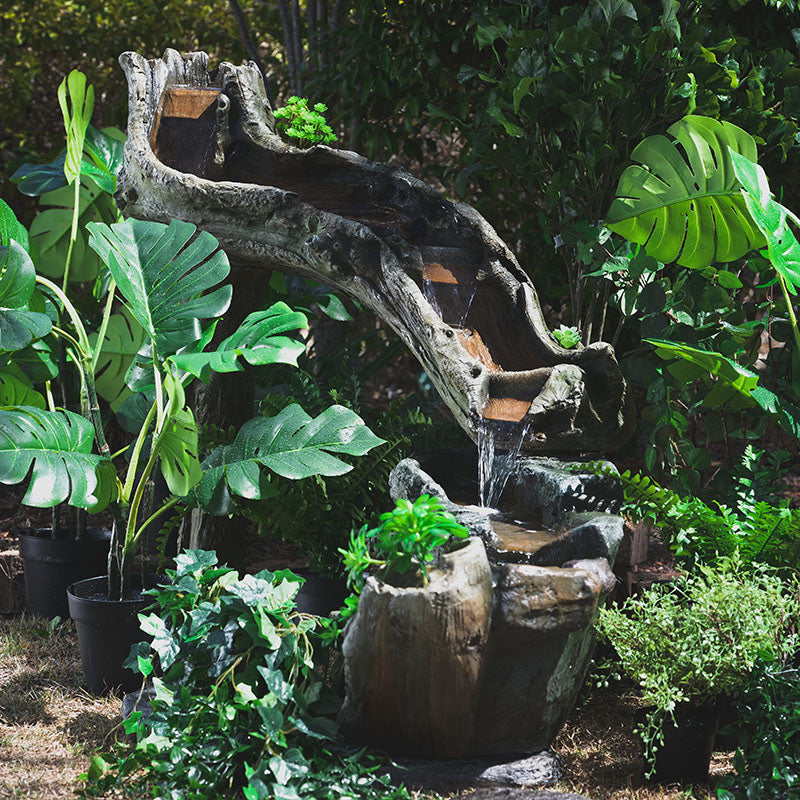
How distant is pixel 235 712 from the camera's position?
7.98ft

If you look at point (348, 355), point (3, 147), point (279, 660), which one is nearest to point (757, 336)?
point (348, 355)

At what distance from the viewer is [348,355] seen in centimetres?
445

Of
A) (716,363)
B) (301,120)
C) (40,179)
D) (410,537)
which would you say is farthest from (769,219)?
(40,179)

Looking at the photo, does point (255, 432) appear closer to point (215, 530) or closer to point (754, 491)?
point (215, 530)

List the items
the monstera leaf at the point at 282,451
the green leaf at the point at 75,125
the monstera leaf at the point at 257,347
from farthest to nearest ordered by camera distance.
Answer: the green leaf at the point at 75,125 < the monstera leaf at the point at 282,451 < the monstera leaf at the point at 257,347

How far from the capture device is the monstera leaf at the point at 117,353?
13.7 feet

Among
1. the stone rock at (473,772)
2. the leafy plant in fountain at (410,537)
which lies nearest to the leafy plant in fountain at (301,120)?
the leafy plant in fountain at (410,537)

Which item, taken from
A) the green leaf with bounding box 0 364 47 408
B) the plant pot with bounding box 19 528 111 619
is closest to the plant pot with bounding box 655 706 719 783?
the plant pot with bounding box 19 528 111 619

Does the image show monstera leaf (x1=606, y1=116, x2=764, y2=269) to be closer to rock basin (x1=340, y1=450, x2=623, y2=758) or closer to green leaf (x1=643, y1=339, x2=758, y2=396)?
green leaf (x1=643, y1=339, x2=758, y2=396)

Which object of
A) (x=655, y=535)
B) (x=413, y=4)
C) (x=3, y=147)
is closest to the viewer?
(x=413, y=4)

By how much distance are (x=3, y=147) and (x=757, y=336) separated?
17.6 feet

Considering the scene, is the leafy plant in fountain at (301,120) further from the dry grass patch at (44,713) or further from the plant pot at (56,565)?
the dry grass patch at (44,713)

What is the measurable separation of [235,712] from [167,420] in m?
0.87

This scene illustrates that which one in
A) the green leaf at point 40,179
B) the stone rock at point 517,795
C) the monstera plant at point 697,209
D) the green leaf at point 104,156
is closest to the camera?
the stone rock at point 517,795
